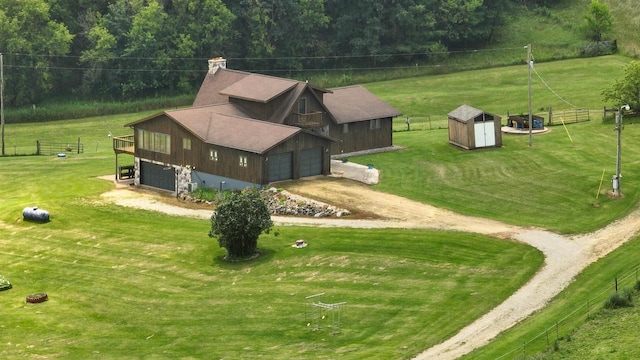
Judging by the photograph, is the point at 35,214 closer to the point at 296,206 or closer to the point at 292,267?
the point at 296,206

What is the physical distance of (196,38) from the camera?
5374 inches

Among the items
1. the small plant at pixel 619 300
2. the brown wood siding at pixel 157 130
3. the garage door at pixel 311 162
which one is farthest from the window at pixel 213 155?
the small plant at pixel 619 300

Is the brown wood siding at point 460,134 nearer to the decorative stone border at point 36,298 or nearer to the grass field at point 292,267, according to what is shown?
the grass field at point 292,267

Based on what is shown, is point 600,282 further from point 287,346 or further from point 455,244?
point 287,346

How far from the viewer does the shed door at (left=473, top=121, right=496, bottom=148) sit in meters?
94.2

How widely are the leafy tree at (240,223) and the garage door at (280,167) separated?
44.7 feet

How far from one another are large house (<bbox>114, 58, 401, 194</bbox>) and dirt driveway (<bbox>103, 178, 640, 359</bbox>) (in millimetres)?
2405

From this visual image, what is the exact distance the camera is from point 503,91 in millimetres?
125188

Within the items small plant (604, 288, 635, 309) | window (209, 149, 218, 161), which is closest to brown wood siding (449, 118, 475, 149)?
window (209, 149, 218, 161)

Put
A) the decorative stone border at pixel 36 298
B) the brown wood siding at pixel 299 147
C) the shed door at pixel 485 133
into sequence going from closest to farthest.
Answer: the decorative stone border at pixel 36 298
the brown wood siding at pixel 299 147
the shed door at pixel 485 133

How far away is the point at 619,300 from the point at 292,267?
20078mm

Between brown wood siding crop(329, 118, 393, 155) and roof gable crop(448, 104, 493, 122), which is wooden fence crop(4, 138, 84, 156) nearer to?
brown wood siding crop(329, 118, 393, 155)

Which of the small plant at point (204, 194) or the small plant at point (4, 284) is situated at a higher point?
the small plant at point (204, 194)

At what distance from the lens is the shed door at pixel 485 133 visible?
94250mm
